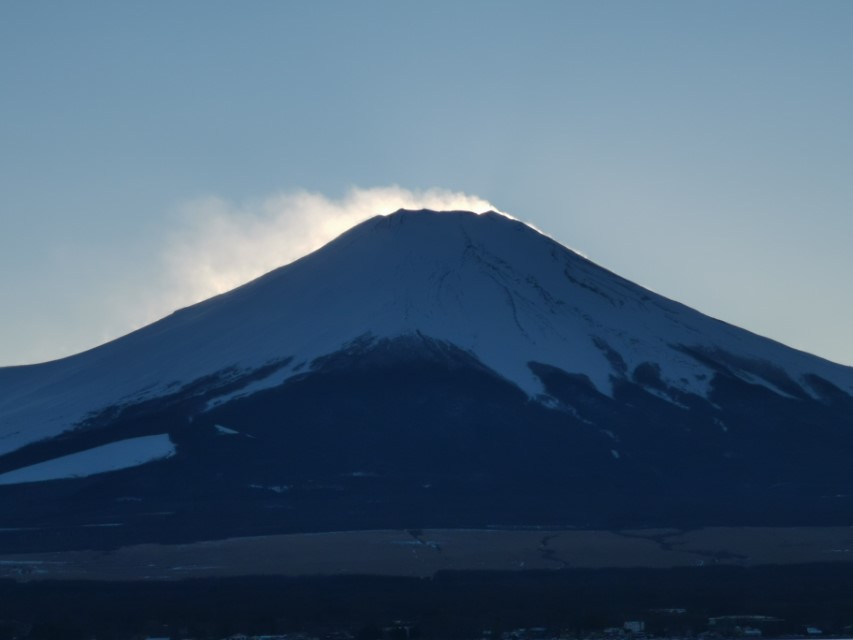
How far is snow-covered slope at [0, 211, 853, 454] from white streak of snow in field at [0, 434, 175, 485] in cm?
617

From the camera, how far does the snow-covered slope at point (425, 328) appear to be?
112 meters

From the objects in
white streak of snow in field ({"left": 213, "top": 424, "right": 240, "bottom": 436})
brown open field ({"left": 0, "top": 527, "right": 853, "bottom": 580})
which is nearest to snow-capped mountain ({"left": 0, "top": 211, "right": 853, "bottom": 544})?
white streak of snow in field ({"left": 213, "top": 424, "right": 240, "bottom": 436})

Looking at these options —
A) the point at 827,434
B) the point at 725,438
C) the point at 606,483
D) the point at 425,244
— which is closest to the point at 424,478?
the point at 606,483

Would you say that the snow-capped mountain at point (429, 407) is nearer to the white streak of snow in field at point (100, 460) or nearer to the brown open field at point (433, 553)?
the white streak of snow in field at point (100, 460)

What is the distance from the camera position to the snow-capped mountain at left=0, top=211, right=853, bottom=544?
9194 cm

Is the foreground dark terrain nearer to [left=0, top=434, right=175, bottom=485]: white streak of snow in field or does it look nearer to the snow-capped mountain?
the snow-capped mountain

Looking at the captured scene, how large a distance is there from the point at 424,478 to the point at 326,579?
94.4 feet

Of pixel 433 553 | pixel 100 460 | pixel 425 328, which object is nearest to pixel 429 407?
pixel 425 328

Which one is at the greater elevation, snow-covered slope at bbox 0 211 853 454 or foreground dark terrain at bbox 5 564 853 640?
snow-covered slope at bbox 0 211 853 454

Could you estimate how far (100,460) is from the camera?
9919 centimetres

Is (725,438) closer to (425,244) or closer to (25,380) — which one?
(425,244)

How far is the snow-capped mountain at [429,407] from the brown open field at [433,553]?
428 cm

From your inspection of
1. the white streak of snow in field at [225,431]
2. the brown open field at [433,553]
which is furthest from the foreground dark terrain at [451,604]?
the white streak of snow in field at [225,431]

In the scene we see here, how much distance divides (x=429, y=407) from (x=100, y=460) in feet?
65.5
